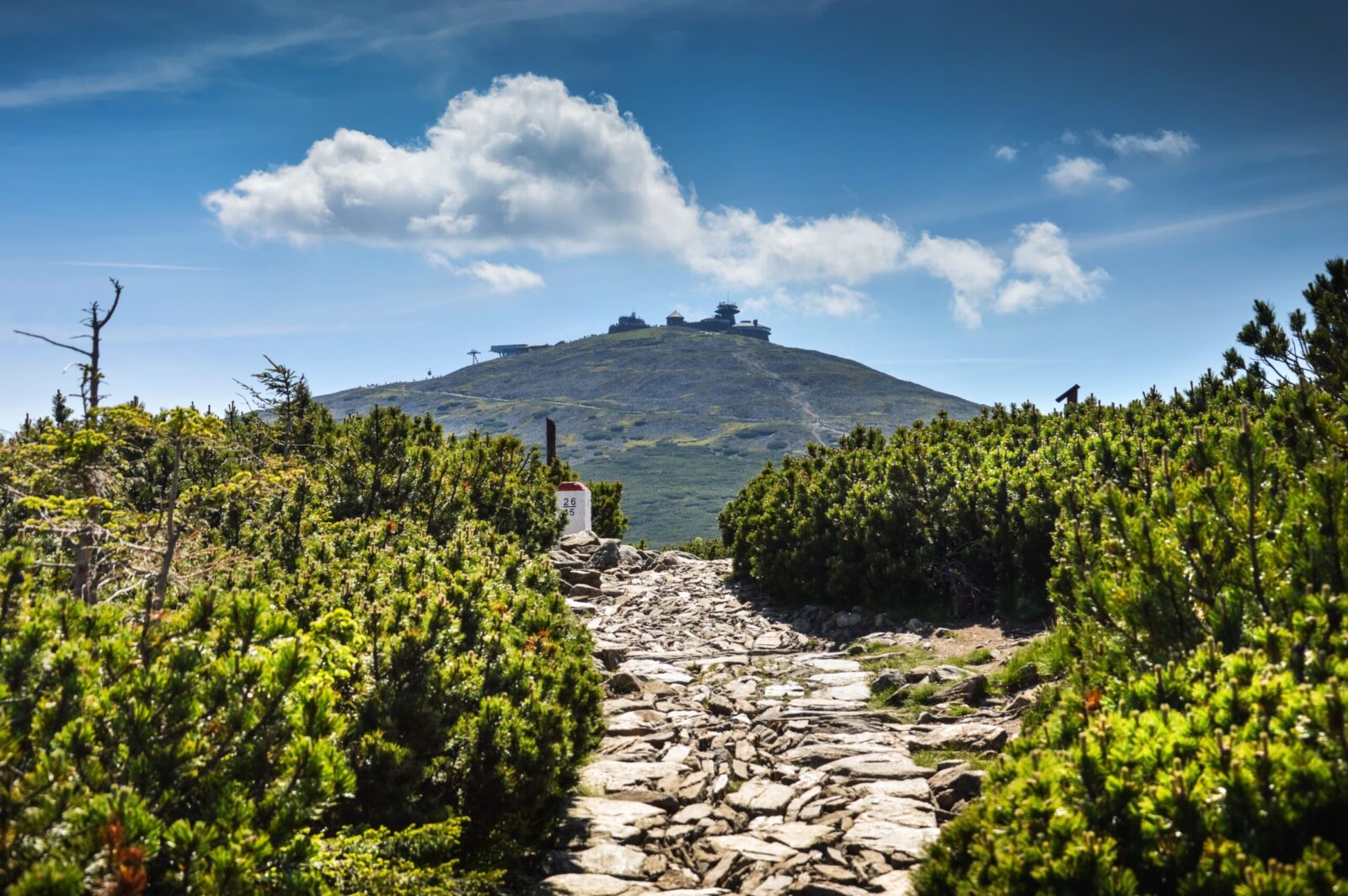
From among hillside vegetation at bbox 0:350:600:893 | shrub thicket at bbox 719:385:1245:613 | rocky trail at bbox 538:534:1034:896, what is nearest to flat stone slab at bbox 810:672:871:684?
rocky trail at bbox 538:534:1034:896

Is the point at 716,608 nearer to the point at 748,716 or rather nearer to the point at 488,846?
the point at 748,716

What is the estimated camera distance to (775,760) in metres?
6.80

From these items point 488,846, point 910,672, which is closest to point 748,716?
point 910,672

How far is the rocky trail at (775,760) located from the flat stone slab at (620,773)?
0.02 m

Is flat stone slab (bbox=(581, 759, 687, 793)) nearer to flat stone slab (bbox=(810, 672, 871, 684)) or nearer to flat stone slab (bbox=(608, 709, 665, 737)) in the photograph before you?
flat stone slab (bbox=(608, 709, 665, 737))

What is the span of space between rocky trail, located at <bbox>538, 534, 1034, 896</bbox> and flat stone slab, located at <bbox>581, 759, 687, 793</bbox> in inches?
0.6

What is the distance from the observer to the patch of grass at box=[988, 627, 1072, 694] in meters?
6.86

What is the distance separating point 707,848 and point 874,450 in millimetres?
11193

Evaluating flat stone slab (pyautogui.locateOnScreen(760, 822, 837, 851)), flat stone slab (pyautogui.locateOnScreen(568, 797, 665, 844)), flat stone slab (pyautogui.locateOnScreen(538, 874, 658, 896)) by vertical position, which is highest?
flat stone slab (pyautogui.locateOnScreen(760, 822, 837, 851))

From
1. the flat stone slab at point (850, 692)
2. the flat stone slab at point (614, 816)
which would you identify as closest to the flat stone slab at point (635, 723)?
the flat stone slab at point (614, 816)

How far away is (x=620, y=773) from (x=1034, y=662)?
12.9ft

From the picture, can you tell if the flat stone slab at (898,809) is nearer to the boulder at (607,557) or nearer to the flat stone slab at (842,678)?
the flat stone slab at (842,678)

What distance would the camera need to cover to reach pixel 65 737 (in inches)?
122

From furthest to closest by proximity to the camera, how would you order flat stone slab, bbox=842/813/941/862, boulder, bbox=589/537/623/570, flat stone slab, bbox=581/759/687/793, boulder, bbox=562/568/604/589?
boulder, bbox=589/537/623/570 → boulder, bbox=562/568/604/589 → flat stone slab, bbox=581/759/687/793 → flat stone slab, bbox=842/813/941/862
